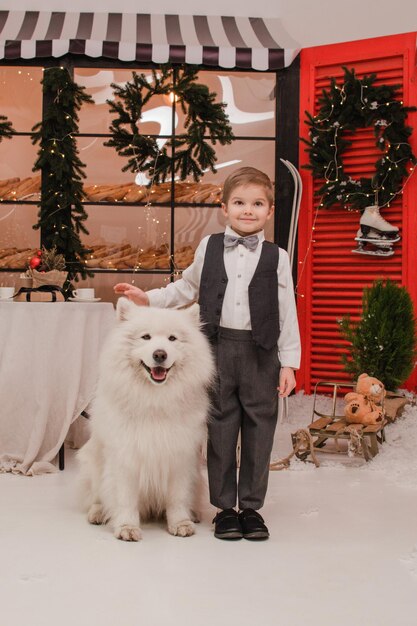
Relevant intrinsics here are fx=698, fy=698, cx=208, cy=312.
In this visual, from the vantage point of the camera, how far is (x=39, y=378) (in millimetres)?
3631

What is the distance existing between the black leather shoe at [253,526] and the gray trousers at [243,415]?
0.04 metres

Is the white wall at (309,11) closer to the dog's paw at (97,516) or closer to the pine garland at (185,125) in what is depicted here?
the pine garland at (185,125)

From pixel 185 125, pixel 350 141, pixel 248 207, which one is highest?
pixel 185 125

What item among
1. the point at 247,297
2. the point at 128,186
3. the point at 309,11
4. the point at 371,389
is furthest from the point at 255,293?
the point at 309,11

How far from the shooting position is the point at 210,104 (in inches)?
209

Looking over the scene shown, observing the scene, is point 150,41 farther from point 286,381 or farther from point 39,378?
point 286,381

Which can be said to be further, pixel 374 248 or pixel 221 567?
pixel 374 248

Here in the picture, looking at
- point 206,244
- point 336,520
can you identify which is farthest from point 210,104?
point 336,520

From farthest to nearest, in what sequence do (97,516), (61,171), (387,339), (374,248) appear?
(374,248)
(61,171)
(387,339)
(97,516)

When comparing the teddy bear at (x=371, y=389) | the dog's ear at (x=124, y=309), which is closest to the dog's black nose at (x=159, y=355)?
the dog's ear at (x=124, y=309)

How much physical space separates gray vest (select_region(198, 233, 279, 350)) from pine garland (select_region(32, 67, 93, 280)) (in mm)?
2534

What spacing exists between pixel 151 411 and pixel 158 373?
157 millimetres

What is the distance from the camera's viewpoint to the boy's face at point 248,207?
2.68 meters

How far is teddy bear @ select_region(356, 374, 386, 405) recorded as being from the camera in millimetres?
4129
